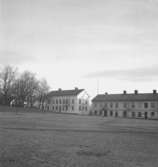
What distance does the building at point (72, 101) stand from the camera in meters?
84.1

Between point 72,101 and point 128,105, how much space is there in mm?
23607

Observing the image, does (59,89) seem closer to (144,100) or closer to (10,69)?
(10,69)

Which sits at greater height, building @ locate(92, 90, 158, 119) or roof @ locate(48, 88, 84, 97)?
roof @ locate(48, 88, 84, 97)

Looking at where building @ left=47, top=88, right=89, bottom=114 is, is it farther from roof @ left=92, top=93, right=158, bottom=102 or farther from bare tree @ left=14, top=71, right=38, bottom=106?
bare tree @ left=14, top=71, right=38, bottom=106

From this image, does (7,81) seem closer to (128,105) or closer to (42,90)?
(42,90)

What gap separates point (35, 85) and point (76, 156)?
73.8 m

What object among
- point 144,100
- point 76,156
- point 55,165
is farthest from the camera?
point 144,100

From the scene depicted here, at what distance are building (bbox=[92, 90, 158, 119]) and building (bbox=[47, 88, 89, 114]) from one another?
483 cm

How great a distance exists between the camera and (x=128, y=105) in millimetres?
72062

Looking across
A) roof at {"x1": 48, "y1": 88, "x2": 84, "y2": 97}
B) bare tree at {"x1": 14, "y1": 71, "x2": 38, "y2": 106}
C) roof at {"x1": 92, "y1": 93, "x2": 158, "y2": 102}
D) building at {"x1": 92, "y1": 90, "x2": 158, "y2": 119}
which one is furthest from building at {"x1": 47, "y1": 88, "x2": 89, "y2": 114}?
bare tree at {"x1": 14, "y1": 71, "x2": 38, "y2": 106}

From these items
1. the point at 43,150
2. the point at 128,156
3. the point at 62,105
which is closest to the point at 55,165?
the point at 43,150

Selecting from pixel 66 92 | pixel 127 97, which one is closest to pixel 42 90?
pixel 66 92

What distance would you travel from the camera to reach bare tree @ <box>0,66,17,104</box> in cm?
7072

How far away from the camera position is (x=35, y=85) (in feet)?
262
